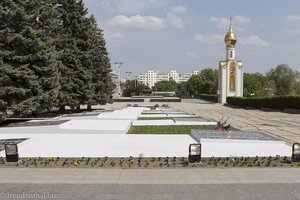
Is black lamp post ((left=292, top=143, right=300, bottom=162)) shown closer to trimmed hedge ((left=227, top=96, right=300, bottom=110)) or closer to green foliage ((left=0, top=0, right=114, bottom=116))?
green foliage ((left=0, top=0, right=114, bottom=116))

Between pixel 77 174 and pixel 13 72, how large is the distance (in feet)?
42.7

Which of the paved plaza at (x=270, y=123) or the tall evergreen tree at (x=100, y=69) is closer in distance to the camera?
the paved plaza at (x=270, y=123)

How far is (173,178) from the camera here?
8.77m

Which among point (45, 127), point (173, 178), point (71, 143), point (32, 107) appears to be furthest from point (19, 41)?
point (173, 178)

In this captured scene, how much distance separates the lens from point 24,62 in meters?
21.5

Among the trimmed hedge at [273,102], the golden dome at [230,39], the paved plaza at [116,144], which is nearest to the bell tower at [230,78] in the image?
the golden dome at [230,39]

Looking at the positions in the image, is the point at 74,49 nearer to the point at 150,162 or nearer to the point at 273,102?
the point at 150,162

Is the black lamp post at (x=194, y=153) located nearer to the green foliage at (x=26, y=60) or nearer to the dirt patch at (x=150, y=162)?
the dirt patch at (x=150, y=162)

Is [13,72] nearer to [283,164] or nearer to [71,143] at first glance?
[71,143]

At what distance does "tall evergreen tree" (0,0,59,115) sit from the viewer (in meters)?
20.3

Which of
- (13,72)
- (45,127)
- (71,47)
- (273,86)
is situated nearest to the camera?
(45,127)

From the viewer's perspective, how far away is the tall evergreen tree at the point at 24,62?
20.3 m

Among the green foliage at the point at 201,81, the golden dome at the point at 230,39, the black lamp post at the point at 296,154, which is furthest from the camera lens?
the green foliage at the point at 201,81

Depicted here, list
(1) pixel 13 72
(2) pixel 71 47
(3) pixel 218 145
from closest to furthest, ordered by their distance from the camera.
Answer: (3) pixel 218 145, (1) pixel 13 72, (2) pixel 71 47
